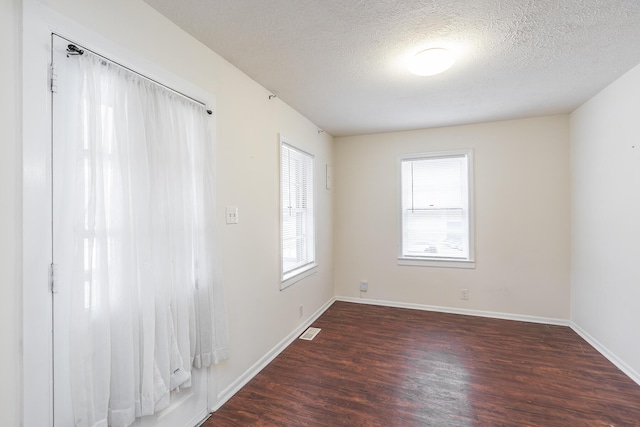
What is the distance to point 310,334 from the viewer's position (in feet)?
10.8

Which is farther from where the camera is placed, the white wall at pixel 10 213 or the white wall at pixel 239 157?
the white wall at pixel 239 157

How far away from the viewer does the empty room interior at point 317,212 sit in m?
1.19

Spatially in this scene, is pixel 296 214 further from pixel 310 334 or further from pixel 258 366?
pixel 258 366

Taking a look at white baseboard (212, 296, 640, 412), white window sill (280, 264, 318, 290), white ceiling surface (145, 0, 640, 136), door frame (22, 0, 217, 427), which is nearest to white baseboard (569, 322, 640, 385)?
white baseboard (212, 296, 640, 412)

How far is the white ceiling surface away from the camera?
64.9 inches

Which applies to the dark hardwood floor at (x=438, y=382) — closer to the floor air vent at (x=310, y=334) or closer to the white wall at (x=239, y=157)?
the floor air vent at (x=310, y=334)

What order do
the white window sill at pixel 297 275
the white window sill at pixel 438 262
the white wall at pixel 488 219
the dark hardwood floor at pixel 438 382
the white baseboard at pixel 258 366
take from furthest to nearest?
the white window sill at pixel 438 262, the white wall at pixel 488 219, the white window sill at pixel 297 275, the white baseboard at pixel 258 366, the dark hardwood floor at pixel 438 382

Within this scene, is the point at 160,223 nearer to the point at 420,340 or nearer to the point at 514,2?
the point at 514,2

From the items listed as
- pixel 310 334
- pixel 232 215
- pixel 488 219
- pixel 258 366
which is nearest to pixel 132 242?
pixel 232 215

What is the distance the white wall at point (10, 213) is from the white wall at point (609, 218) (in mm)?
3819

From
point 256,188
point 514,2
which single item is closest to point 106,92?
point 256,188

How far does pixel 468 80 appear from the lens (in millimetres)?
2557

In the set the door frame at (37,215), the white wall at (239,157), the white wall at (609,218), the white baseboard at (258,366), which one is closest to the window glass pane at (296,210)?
the white wall at (239,157)

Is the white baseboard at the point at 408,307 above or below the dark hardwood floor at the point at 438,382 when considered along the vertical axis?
above
